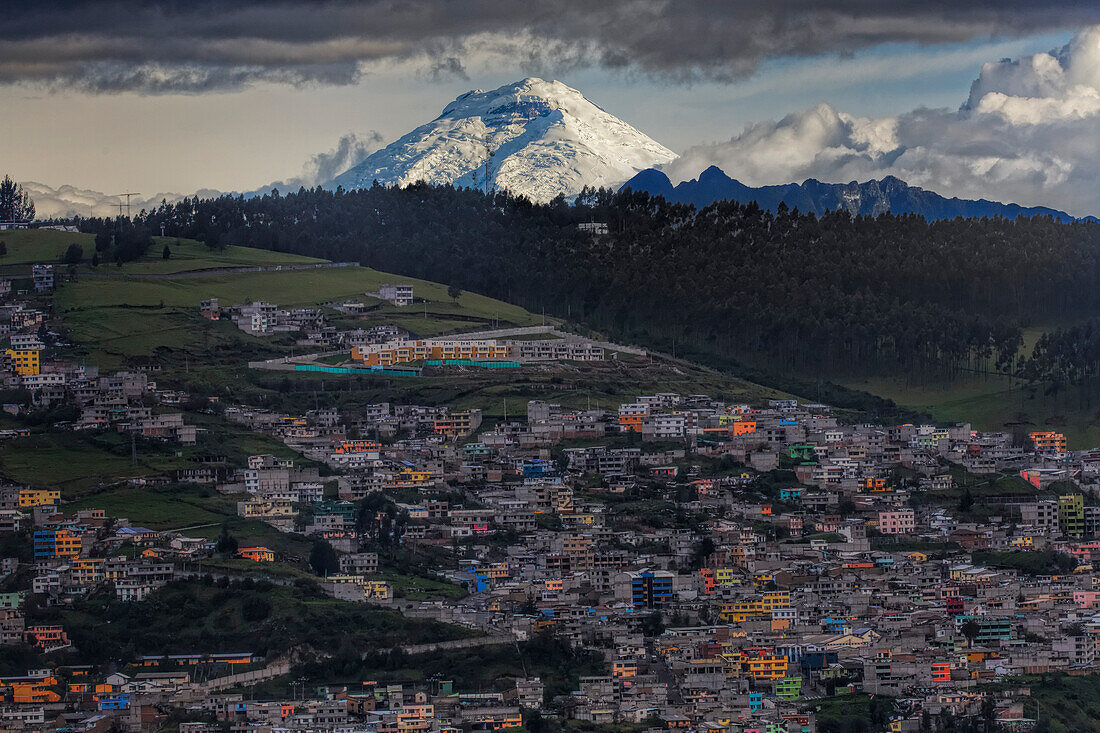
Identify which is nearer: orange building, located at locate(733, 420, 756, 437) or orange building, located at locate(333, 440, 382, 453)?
orange building, located at locate(333, 440, 382, 453)

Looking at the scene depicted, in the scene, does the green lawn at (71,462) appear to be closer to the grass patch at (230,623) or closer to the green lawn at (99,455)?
the green lawn at (99,455)

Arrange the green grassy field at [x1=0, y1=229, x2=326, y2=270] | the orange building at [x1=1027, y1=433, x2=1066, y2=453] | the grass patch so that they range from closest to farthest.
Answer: the grass patch < the orange building at [x1=1027, y1=433, x2=1066, y2=453] < the green grassy field at [x1=0, y1=229, x2=326, y2=270]

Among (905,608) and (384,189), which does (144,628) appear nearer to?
(905,608)

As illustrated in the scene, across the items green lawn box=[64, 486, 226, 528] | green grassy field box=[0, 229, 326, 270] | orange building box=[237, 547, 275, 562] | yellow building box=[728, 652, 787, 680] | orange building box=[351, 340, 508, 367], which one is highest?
green grassy field box=[0, 229, 326, 270]

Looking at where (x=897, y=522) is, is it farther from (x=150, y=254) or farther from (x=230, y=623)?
(x=150, y=254)

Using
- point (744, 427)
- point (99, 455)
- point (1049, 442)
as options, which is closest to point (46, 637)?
point (99, 455)

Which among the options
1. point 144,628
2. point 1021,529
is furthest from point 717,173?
point 144,628

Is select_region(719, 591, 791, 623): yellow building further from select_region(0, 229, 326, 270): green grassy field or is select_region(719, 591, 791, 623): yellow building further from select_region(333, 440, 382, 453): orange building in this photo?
select_region(0, 229, 326, 270): green grassy field

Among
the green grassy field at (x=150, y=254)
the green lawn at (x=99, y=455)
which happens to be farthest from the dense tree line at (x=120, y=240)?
the green lawn at (x=99, y=455)

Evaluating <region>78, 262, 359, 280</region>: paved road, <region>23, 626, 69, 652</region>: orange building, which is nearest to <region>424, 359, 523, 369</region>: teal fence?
<region>78, 262, 359, 280</region>: paved road
